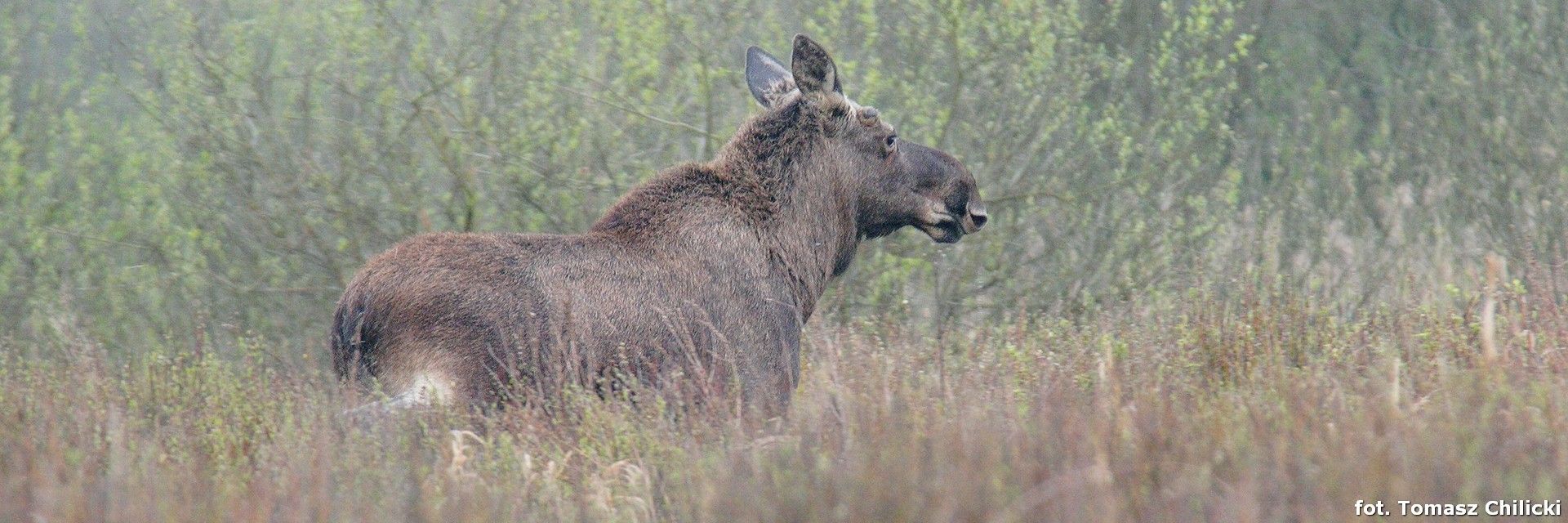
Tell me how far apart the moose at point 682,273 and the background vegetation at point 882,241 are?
32 centimetres

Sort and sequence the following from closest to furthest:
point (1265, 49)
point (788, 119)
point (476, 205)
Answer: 1. point (788, 119)
2. point (476, 205)
3. point (1265, 49)

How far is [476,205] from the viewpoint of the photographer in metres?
11.1

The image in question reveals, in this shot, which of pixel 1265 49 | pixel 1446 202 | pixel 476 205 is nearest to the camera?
pixel 476 205

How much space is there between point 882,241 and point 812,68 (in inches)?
137

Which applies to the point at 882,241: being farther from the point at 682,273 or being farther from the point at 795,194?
the point at 682,273

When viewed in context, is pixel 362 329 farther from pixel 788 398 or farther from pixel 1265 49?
pixel 1265 49

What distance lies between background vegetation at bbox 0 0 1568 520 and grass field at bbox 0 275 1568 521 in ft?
0.10

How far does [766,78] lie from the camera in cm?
824

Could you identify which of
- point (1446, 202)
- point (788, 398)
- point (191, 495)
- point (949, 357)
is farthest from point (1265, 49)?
point (191, 495)

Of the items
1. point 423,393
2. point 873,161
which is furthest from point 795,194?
point 423,393

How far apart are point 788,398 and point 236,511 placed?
10.3ft

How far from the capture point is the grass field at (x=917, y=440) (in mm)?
4145

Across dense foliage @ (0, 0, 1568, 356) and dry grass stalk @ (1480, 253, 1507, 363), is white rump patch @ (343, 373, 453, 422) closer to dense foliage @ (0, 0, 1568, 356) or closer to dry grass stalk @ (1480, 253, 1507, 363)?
dry grass stalk @ (1480, 253, 1507, 363)

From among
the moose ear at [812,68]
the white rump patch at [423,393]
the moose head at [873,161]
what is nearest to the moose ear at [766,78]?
the moose head at [873,161]
